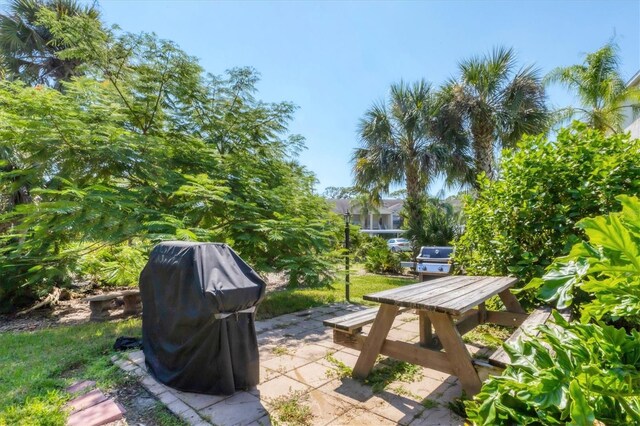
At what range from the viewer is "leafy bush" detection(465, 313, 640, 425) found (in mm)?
1145

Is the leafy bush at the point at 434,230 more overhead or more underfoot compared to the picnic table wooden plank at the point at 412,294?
more overhead

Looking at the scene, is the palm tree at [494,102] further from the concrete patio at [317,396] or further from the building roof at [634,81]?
the concrete patio at [317,396]

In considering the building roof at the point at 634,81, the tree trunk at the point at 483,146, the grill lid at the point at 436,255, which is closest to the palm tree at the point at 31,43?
the grill lid at the point at 436,255

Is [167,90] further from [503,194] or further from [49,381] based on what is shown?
[503,194]

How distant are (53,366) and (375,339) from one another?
333cm

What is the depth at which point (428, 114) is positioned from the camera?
34.7ft

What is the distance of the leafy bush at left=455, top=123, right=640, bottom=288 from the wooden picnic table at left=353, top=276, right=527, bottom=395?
2.72 feet

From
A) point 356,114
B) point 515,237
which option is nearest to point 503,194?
point 515,237

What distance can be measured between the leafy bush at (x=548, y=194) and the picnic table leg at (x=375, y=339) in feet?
7.20

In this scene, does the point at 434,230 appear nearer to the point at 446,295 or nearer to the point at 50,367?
the point at 446,295

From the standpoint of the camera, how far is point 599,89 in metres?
11.5

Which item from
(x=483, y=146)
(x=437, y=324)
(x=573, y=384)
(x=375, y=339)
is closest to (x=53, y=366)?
(x=375, y=339)

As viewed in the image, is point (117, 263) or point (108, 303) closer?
point (108, 303)

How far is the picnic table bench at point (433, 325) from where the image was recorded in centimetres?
239
